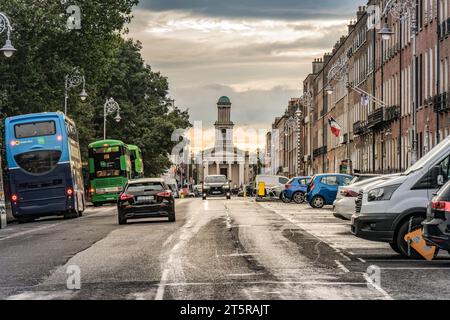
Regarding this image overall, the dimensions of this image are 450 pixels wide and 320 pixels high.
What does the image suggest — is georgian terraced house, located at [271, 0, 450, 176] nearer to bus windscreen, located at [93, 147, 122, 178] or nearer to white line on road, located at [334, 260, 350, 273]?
bus windscreen, located at [93, 147, 122, 178]

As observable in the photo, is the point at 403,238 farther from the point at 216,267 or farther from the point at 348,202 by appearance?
the point at 348,202

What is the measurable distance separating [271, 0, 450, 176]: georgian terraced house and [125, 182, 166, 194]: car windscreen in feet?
42.5

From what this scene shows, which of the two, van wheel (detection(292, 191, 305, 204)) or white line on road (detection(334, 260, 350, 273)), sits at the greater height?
van wheel (detection(292, 191, 305, 204))

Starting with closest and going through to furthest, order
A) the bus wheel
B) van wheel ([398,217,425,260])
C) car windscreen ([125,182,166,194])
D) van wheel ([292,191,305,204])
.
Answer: van wheel ([398,217,425,260]), car windscreen ([125,182,166,194]), the bus wheel, van wheel ([292,191,305,204])

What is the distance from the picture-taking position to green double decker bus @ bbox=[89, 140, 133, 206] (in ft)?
207

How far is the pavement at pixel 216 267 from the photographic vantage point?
44.4 feet

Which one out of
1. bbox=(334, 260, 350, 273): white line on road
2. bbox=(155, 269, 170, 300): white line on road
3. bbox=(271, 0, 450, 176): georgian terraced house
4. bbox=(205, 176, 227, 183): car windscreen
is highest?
bbox=(271, 0, 450, 176): georgian terraced house

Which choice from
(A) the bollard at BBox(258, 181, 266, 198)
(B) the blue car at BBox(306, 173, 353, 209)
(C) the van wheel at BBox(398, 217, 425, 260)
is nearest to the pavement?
(C) the van wheel at BBox(398, 217, 425, 260)

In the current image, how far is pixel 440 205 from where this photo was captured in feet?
53.6

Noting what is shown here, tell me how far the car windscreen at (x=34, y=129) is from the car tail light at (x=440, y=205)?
25042 millimetres

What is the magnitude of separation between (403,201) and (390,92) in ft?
177

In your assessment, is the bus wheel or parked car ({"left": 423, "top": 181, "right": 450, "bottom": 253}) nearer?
parked car ({"left": 423, "top": 181, "right": 450, "bottom": 253})

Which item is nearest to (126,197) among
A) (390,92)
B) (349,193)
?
(349,193)

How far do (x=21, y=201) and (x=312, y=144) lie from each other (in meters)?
92.8
